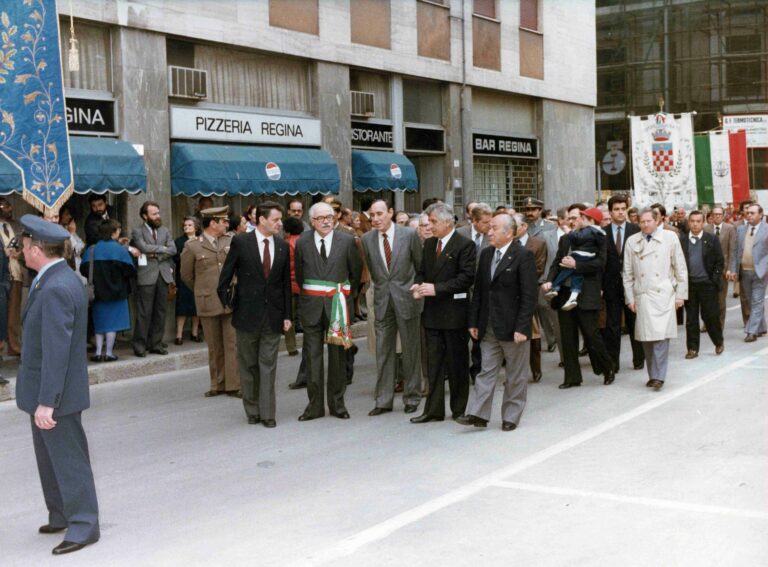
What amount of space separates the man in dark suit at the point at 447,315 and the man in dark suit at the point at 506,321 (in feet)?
0.83

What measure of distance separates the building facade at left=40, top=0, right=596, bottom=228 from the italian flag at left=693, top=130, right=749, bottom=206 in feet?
13.1

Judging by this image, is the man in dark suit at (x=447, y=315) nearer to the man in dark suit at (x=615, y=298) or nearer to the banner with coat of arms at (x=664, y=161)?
the man in dark suit at (x=615, y=298)

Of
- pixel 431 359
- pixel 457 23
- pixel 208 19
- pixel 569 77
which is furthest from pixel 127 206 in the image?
pixel 569 77

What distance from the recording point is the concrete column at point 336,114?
18172 mm

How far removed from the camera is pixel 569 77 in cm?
2659

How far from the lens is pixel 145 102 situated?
14773 millimetres

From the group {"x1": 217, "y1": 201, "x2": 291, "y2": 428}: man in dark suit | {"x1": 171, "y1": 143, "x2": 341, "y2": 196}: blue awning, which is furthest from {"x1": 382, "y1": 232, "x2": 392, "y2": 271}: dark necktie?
{"x1": 171, "y1": 143, "x2": 341, "y2": 196}: blue awning

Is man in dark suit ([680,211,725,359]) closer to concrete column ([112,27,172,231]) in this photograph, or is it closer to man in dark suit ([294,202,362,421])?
man in dark suit ([294,202,362,421])

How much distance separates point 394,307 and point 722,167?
613 inches

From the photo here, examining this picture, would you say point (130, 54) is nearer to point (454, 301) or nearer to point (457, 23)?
point (454, 301)

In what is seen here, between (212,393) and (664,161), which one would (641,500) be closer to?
(212,393)

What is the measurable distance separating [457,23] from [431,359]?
572 inches

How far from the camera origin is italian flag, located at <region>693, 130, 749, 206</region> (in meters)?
22.6

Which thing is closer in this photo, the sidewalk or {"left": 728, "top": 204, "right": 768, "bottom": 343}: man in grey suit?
the sidewalk
